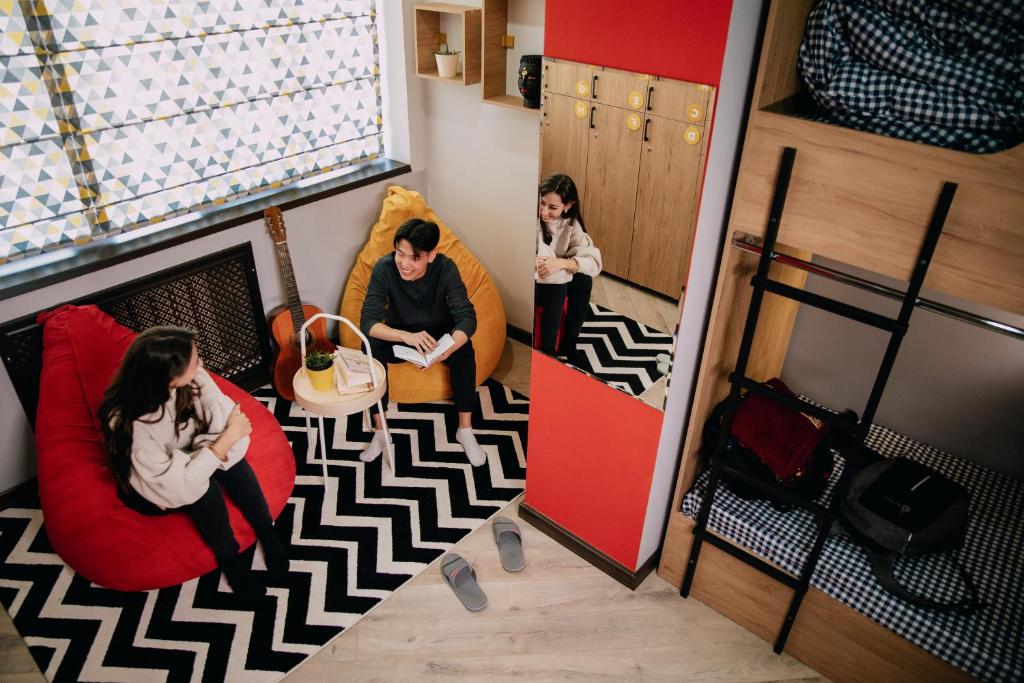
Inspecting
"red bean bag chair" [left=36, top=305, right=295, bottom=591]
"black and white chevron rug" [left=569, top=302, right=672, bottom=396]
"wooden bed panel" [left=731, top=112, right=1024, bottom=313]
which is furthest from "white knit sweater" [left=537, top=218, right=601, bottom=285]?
"red bean bag chair" [left=36, top=305, right=295, bottom=591]

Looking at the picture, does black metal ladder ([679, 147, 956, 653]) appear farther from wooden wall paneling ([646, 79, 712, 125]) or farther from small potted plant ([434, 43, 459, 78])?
small potted plant ([434, 43, 459, 78])

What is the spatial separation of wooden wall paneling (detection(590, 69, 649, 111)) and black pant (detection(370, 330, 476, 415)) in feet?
4.77

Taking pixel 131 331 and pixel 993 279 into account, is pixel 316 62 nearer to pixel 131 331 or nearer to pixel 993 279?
pixel 131 331

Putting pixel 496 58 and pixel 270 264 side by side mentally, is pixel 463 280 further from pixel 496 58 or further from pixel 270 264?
pixel 496 58

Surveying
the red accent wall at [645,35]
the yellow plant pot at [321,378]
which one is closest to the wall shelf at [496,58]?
the red accent wall at [645,35]

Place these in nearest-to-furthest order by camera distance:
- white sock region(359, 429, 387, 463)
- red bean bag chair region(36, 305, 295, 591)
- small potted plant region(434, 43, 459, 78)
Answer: red bean bag chair region(36, 305, 295, 591) < white sock region(359, 429, 387, 463) < small potted plant region(434, 43, 459, 78)

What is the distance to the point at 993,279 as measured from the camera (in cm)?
162

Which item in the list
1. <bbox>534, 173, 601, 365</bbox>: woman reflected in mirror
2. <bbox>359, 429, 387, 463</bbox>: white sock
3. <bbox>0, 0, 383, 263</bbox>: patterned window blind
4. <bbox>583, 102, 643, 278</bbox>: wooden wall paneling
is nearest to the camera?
<bbox>583, 102, 643, 278</bbox>: wooden wall paneling

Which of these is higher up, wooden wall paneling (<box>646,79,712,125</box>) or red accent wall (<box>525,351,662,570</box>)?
wooden wall paneling (<box>646,79,712,125</box>)

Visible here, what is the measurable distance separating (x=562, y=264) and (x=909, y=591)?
4.61 feet

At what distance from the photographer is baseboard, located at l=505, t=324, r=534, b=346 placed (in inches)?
158

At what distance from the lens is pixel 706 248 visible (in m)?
2.01

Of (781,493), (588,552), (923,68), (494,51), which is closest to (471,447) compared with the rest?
(588,552)

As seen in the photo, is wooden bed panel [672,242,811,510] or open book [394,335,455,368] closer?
wooden bed panel [672,242,811,510]
